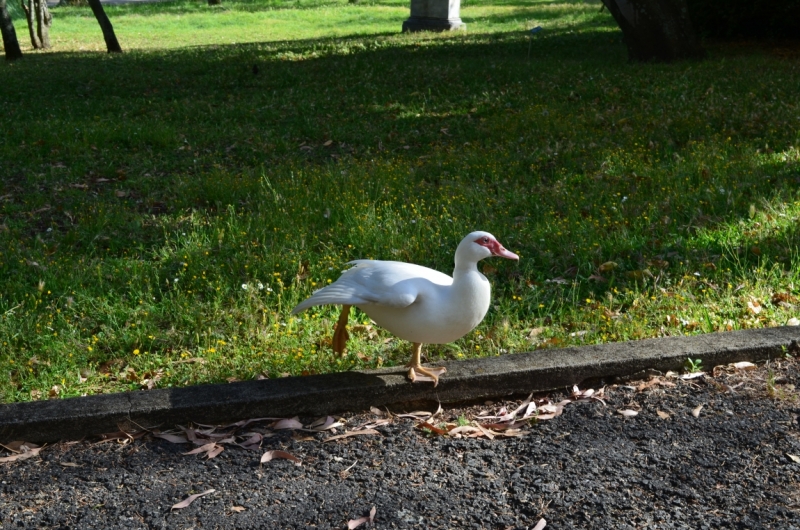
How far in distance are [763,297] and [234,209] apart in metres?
4.04

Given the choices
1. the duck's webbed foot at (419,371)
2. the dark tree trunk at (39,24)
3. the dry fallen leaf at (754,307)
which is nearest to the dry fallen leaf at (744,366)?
the dry fallen leaf at (754,307)

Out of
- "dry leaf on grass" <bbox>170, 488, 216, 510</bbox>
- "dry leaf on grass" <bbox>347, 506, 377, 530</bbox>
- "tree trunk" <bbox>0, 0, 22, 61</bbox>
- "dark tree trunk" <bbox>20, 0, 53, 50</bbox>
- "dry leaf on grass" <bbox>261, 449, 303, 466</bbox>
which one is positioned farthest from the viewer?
"dark tree trunk" <bbox>20, 0, 53, 50</bbox>

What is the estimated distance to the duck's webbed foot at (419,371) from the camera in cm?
382

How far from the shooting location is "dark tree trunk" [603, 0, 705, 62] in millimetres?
13305

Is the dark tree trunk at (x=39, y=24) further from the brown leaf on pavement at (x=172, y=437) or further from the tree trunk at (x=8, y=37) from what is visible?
the brown leaf on pavement at (x=172, y=437)

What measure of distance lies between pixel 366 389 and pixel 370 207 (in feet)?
9.15

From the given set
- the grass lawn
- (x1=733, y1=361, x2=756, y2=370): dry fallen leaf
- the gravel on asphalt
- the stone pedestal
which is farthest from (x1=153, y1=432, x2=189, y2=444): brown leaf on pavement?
the stone pedestal

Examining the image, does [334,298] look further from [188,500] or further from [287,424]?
[188,500]

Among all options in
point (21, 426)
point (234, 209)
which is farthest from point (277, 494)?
point (234, 209)

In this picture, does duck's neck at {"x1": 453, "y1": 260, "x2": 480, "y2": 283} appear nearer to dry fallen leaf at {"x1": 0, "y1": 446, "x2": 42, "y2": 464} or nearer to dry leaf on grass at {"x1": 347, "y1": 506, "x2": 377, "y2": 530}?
dry leaf on grass at {"x1": 347, "y1": 506, "x2": 377, "y2": 530}

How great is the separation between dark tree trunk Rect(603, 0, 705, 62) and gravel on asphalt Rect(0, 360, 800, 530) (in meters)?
10.8

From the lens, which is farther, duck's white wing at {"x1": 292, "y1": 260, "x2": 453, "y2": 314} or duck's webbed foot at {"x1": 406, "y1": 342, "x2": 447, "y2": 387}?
duck's webbed foot at {"x1": 406, "y1": 342, "x2": 447, "y2": 387}

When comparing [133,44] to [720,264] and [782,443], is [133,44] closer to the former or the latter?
[720,264]

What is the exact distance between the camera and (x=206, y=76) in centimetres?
1415
